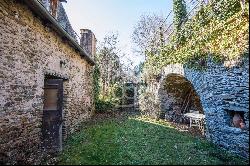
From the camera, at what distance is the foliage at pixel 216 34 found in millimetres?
6316

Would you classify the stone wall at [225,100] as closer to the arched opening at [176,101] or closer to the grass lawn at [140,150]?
the grass lawn at [140,150]

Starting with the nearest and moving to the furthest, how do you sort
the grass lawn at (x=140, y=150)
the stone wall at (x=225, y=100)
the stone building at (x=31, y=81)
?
1. the stone building at (x=31, y=81)
2. the grass lawn at (x=140, y=150)
3. the stone wall at (x=225, y=100)

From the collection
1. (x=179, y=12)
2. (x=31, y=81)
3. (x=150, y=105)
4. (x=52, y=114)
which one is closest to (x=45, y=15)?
(x=31, y=81)

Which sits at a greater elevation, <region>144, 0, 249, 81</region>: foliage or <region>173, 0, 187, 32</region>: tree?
<region>173, 0, 187, 32</region>: tree

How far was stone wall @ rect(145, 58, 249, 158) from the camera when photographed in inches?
236

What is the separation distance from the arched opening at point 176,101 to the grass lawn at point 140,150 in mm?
4678

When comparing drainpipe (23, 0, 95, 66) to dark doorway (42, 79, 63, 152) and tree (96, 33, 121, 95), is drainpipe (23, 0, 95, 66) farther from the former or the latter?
tree (96, 33, 121, 95)

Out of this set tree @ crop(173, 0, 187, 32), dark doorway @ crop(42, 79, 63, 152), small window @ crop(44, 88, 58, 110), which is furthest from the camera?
tree @ crop(173, 0, 187, 32)

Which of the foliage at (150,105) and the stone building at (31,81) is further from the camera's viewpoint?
the foliage at (150,105)

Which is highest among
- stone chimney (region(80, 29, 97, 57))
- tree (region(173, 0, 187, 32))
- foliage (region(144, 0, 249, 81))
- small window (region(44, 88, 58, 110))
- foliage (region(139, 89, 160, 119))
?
tree (region(173, 0, 187, 32))

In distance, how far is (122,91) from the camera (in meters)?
20.3

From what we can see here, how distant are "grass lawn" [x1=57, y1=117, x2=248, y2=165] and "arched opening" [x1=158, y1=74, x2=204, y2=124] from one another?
15.3 ft

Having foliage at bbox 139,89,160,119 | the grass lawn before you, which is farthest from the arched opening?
the grass lawn

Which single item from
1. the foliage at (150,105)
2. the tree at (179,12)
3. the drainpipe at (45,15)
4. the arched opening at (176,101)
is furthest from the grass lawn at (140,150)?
the tree at (179,12)
